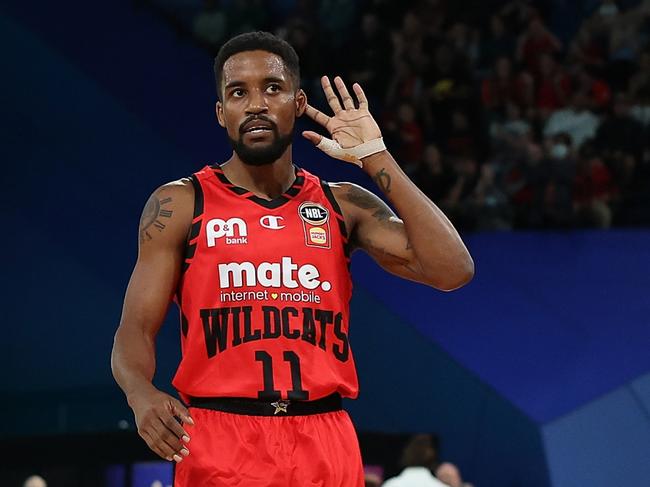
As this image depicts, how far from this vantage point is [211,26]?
46.1ft

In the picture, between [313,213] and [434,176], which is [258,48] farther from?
[434,176]

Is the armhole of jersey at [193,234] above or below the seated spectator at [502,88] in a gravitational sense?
below

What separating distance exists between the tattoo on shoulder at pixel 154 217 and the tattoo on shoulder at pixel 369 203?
69cm

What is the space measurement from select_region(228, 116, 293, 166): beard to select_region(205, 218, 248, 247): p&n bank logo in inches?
9.0

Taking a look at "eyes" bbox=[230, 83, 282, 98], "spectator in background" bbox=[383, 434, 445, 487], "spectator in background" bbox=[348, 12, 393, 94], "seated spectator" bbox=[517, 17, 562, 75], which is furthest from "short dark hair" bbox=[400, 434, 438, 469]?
"spectator in background" bbox=[348, 12, 393, 94]

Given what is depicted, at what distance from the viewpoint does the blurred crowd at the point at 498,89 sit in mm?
10867

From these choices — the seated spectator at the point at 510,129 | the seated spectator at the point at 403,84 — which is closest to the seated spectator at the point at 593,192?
the seated spectator at the point at 510,129

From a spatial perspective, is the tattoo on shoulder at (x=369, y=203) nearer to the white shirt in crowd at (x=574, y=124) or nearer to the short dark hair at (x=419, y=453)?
the short dark hair at (x=419, y=453)

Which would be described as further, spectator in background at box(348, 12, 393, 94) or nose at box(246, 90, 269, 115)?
spectator in background at box(348, 12, 393, 94)

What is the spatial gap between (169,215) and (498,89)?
885 centimetres

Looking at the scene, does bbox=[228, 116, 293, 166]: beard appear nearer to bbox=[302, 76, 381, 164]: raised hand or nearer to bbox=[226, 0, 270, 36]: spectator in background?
bbox=[302, 76, 381, 164]: raised hand

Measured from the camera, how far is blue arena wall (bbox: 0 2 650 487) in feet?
31.8

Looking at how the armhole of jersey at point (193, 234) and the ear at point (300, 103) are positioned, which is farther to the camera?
the ear at point (300, 103)

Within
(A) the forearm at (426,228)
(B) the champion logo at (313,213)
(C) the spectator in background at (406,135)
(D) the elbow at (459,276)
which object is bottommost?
(D) the elbow at (459,276)
